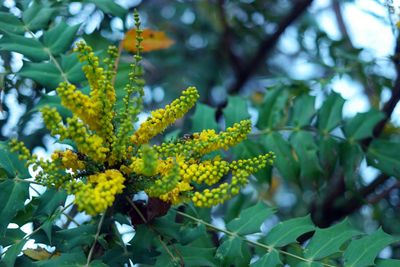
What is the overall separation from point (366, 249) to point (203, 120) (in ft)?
2.97

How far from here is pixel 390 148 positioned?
266cm

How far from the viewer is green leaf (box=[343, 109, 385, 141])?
2.66 meters

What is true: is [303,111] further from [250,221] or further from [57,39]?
[57,39]

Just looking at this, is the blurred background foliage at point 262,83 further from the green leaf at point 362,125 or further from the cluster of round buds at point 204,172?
the cluster of round buds at point 204,172

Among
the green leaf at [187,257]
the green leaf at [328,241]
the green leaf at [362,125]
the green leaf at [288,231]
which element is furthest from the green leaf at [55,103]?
the green leaf at [362,125]

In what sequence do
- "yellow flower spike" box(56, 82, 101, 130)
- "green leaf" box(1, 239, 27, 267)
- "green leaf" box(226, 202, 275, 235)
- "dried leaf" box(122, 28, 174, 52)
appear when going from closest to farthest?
"yellow flower spike" box(56, 82, 101, 130) < "green leaf" box(1, 239, 27, 267) < "green leaf" box(226, 202, 275, 235) < "dried leaf" box(122, 28, 174, 52)

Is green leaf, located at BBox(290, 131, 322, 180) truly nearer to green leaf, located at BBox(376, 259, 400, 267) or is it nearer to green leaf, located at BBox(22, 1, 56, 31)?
green leaf, located at BBox(376, 259, 400, 267)

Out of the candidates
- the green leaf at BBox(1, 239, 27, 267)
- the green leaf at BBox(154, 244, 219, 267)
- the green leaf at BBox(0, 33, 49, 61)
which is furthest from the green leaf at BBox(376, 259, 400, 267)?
the green leaf at BBox(0, 33, 49, 61)

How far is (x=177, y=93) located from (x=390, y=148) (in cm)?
149

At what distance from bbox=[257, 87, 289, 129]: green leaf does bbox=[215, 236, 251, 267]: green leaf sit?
29.4 inches

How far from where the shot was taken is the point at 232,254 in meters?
2.03

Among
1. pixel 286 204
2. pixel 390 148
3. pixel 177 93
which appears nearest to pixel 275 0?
pixel 177 93

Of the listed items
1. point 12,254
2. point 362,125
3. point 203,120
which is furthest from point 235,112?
point 12,254

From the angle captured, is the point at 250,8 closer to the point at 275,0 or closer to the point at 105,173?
the point at 275,0
